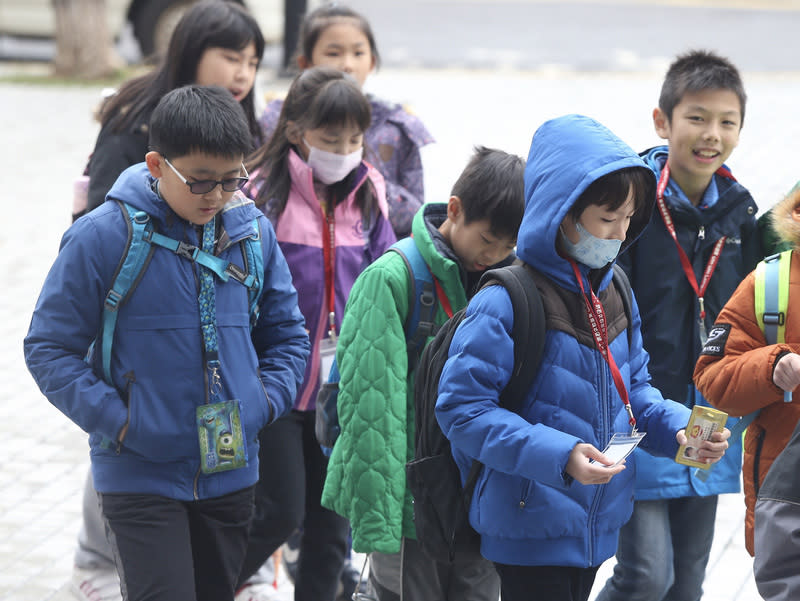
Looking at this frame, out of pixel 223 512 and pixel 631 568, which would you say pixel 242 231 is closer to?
pixel 223 512

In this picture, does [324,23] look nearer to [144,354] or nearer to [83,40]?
[144,354]

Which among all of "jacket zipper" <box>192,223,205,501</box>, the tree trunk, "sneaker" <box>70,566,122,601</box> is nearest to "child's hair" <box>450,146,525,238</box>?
"jacket zipper" <box>192,223,205,501</box>

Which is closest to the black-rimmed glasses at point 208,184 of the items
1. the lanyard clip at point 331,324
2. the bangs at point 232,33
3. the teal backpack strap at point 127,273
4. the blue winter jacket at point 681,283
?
the teal backpack strap at point 127,273

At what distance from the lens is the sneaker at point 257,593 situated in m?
4.10

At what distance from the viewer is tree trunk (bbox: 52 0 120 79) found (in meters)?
15.6

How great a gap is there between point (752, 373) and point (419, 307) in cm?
93

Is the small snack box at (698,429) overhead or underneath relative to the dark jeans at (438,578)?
overhead

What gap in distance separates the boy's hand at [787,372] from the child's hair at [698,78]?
1.12m

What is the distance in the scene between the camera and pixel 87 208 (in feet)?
13.8

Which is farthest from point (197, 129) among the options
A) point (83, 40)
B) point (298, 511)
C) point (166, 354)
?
point (83, 40)

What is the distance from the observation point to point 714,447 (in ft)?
8.93

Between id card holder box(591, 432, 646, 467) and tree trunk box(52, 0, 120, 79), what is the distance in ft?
47.1

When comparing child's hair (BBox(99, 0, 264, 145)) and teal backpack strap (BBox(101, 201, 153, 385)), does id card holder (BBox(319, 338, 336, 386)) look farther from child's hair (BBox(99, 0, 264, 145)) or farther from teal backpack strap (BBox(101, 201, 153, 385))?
child's hair (BBox(99, 0, 264, 145))

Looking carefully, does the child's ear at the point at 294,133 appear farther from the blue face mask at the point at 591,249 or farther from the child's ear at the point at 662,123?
the blue face mask at the point at 591,249
